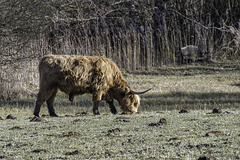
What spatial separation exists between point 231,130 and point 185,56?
17.3 m

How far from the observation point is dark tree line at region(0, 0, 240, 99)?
67.6 ft

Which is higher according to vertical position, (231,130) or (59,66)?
(59,66)

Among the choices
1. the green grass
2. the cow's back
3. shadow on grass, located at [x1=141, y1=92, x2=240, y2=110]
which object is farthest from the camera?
shadow on grass, located at [x1=141, y1=92, x2=240, y2=110]

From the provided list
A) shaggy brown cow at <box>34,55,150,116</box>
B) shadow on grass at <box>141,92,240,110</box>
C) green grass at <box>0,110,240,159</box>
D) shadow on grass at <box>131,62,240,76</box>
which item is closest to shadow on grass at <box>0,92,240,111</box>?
shadow on grass at <box>141,92,240,110</box>

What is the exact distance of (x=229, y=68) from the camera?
2169 cm

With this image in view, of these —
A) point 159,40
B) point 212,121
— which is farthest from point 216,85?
point 212,121

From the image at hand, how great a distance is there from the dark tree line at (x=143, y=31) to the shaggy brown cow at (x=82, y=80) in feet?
22.7

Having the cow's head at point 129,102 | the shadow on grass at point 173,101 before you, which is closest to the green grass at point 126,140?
the cow's head at point 129,102

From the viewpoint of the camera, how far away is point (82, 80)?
1091cm

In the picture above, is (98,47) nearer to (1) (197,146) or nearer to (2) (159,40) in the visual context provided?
(2) (159,40)

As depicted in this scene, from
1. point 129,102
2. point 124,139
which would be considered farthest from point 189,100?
point 124,139

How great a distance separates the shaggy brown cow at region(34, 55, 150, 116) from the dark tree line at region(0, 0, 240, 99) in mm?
6913

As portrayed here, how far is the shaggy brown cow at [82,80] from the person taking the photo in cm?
1072

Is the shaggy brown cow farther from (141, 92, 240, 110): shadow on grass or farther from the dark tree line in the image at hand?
the dark tree line
